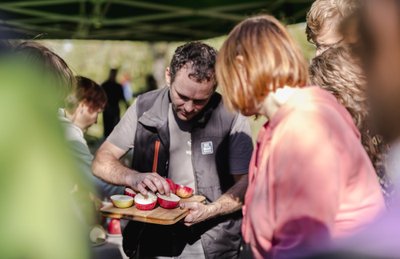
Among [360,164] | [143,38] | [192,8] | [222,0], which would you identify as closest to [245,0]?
[222,0]

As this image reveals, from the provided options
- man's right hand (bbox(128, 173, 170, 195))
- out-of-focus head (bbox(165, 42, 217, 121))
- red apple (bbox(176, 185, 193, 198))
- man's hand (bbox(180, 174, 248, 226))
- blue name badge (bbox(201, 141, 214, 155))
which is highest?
out-of-focus head (bbox(165, 42, 217, 121))

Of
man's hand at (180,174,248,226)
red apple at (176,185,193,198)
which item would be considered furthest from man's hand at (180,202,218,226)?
red apple at (176,185,193,198)

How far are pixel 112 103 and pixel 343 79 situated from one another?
7.19 m

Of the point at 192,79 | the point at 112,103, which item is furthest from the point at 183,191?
the point at 112,103

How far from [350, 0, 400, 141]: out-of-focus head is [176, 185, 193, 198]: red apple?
1.38 metres

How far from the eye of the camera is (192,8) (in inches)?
289

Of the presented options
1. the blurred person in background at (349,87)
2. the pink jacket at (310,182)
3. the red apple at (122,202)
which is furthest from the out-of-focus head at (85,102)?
the pink jacket at (310,182)

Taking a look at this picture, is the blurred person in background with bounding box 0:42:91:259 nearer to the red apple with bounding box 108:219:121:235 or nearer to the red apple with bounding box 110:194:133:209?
the red apple with bounding box 110:194:133:209

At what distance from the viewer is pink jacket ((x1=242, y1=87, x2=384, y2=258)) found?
1.13 meters

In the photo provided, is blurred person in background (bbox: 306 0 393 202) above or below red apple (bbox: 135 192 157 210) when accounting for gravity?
above

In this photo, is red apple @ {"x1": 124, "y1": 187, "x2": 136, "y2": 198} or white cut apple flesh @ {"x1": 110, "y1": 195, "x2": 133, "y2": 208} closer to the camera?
white cut apple flesh @ {"x1": 110, "y1": 195, "x2": 133, "y2": 208}

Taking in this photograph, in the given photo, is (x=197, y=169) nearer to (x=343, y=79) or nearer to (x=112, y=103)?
(x=343, y=79)

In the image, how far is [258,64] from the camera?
1.34 metres

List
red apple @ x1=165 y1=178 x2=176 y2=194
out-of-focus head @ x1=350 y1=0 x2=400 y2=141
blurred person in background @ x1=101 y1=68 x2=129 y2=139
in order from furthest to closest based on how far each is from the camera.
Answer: blurred person in background @ x1=101 y1=68 x2=129 y2=139
red apple @ x1=165 y1=178 x2=176 y2=194
out-of-focus head @ x1=350 y1=0 x2=400 y2=141
